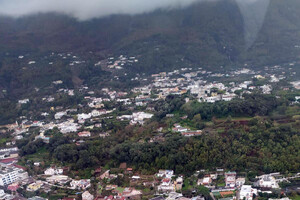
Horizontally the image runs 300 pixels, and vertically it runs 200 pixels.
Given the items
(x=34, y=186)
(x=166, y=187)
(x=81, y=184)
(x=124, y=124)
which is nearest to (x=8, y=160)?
(x=34, y=186)

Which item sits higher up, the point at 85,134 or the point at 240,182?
the point at 85,134

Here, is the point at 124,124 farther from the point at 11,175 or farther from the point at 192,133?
the point at 11,175

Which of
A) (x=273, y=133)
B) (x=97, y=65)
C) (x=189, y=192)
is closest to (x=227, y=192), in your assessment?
(x=189, y=192)

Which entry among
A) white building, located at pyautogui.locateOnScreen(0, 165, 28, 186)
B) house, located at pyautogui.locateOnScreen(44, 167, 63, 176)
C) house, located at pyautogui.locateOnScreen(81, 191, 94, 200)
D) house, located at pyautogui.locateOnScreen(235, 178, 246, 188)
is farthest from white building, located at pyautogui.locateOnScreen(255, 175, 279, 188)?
white building, located at pyautogui.locateOnScreen(0, 165, 28, 186)

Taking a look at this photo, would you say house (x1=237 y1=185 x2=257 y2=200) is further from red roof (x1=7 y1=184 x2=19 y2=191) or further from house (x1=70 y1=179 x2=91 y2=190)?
red roof (x1=7 y1=184 x2=19 y2=191)

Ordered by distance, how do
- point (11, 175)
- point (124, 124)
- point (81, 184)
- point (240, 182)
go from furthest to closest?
1. point (124, 124)
2. point (11, 175)
3. point (81, 184)
4. point (240, 182)

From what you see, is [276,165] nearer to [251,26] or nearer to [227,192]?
Result: [227,192]

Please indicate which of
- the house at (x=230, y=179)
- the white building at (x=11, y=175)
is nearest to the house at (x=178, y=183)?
the house at (x=230, y=179)
